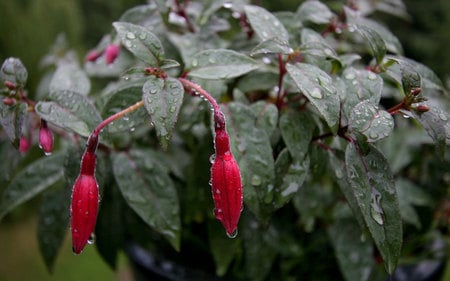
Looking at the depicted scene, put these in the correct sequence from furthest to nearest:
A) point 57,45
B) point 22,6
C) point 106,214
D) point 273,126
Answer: point 22,6 < point 57,45 < point 106,214 < point 273,126

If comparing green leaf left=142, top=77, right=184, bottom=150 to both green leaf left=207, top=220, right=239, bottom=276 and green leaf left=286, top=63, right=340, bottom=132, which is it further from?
green leaf left=207, top=220, right=239, bottom=276

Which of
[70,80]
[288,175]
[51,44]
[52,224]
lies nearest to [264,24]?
[288,175]

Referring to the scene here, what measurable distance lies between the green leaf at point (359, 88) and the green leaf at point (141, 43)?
8.3 inches

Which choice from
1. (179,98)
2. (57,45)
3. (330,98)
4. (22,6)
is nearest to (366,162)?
Result: (330,98)

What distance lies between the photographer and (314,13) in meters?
0.75

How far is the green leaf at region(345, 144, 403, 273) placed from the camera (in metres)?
0.53

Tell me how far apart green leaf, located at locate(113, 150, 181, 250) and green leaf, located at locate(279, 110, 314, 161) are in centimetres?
16

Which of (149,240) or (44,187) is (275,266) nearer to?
(149,240)

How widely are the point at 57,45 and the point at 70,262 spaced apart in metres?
1.37

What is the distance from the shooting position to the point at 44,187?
0.74 metres

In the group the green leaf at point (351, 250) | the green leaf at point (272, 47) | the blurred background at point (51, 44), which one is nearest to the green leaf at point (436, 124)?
the green leaf at point (272, 47)

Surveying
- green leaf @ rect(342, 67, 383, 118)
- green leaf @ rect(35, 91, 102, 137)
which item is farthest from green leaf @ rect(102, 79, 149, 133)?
green leaf @ rect(342, 67, 383, 118)

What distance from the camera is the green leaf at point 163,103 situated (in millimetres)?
503

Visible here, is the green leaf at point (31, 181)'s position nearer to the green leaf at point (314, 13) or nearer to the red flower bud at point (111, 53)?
the red flower bud at point (111, 53)
